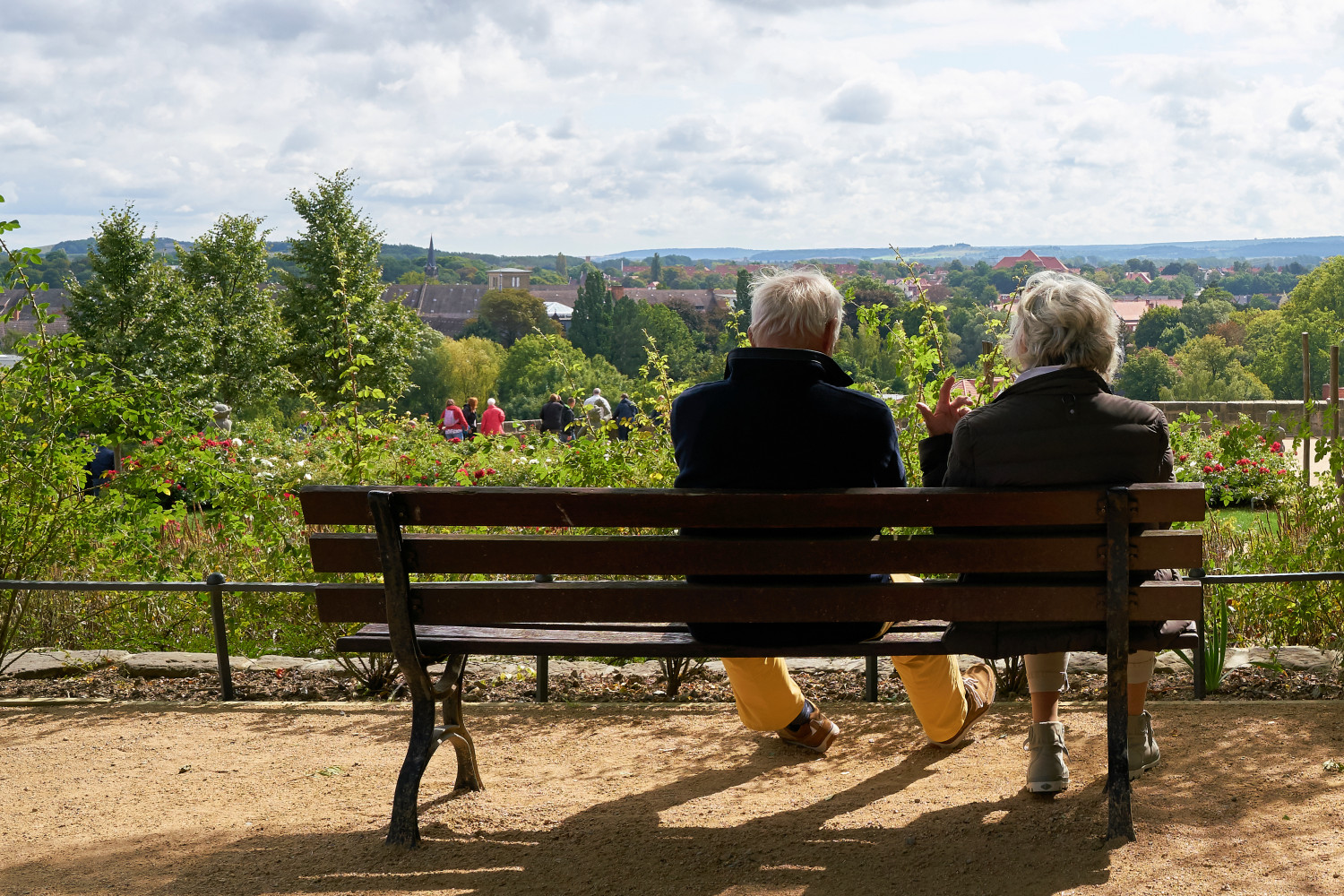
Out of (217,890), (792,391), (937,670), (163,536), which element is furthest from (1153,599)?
(163,536)

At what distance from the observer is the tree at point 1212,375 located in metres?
57.0

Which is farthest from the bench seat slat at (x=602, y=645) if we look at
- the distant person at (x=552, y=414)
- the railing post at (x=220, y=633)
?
the distant person at (x=552, y=414)

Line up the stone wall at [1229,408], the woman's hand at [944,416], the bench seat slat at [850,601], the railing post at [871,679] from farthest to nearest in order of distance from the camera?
1. the stone wall at [1229,408]
2. the railing post at [871,679]
3. the woman's hand at [944,416]
4. the bench seat slat at [850,601]

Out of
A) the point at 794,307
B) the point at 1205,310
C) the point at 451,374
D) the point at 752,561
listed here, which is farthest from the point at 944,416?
the point at 1205,310

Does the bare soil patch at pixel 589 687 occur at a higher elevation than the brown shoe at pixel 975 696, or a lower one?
lower

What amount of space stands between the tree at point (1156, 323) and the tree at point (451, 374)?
38381mm

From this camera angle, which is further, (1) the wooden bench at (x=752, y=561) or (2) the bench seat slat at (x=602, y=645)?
(2) the bench seat slat at (x=602, y=645)

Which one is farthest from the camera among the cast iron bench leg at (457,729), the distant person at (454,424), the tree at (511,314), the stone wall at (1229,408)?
the tree at (511,314)

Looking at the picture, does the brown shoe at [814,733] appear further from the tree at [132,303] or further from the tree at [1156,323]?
the tree at [1156,323]

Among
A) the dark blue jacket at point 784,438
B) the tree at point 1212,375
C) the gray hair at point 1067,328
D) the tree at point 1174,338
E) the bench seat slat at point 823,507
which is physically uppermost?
the tree at point 1174,338

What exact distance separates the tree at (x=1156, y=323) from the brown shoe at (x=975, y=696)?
2682 inches

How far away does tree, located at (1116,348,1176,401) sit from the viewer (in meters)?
55.9

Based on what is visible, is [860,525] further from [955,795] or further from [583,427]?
[583,427]

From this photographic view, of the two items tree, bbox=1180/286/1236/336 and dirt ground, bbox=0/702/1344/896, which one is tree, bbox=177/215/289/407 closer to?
dirt ground, bbox=0/702/1344/896
